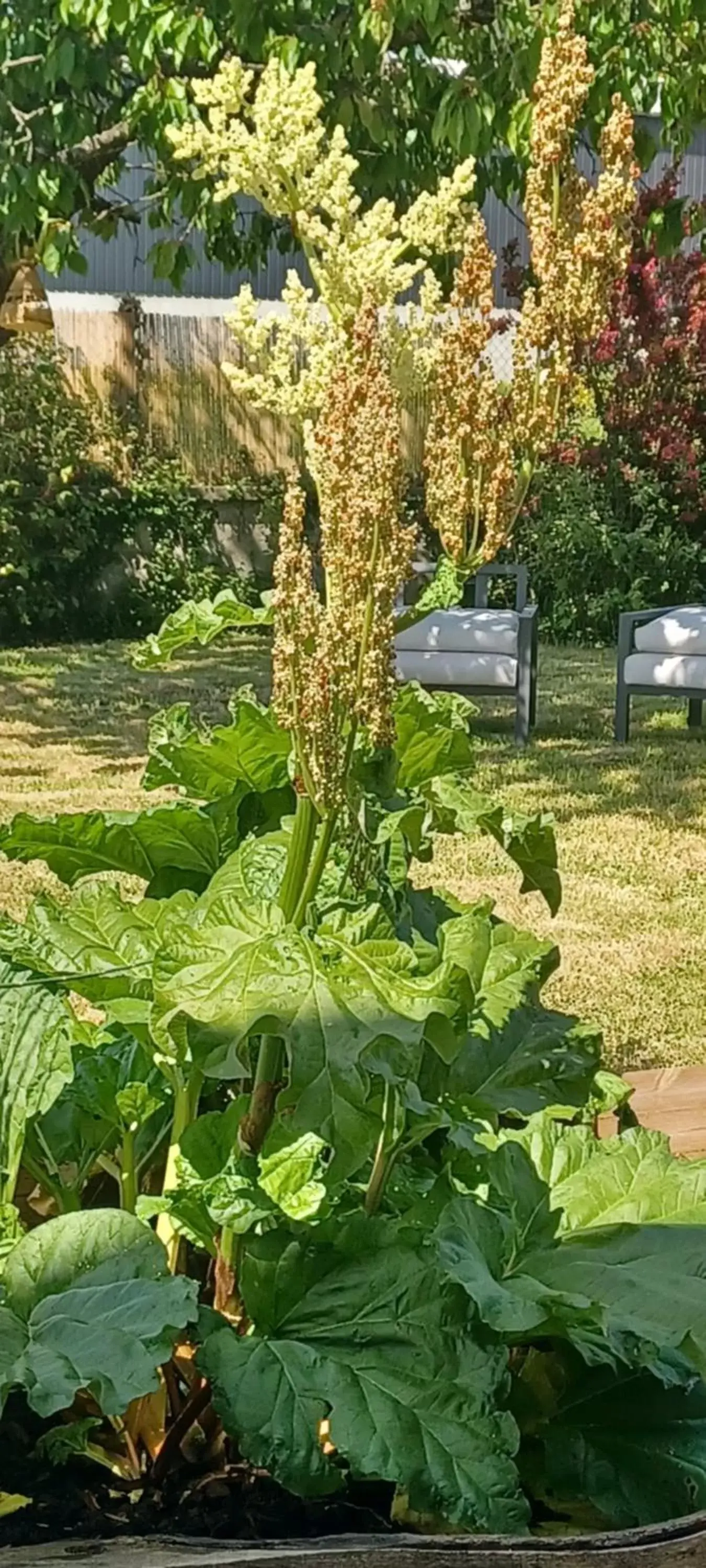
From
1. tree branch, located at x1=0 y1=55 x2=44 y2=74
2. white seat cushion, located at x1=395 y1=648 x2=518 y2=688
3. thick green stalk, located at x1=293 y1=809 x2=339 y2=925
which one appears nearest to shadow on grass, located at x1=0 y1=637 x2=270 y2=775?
white seat cushion, located at x1=395 y1=648 x2=518 y2=688

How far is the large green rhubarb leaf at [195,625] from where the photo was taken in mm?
1747

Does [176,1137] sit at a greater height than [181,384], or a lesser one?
lesser

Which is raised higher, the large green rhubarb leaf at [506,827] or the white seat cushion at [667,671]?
the large green rhubarb leaf at [506,827]

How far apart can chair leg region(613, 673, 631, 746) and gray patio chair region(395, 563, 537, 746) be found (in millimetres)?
363

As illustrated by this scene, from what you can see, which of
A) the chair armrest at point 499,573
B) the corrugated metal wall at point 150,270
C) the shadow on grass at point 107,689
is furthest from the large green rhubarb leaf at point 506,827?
the corrugated metal wall at point 150,270

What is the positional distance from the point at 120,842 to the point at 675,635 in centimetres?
581

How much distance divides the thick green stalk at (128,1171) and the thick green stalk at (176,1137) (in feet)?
0.11

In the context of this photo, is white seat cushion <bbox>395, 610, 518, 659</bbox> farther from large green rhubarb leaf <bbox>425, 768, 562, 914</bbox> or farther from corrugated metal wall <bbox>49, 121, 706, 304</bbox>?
corrugated metal wall <bbox>49, 121, 706, 304</bbox>

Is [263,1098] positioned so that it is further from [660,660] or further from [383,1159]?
[660,660]

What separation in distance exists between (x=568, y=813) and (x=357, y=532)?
185 inches

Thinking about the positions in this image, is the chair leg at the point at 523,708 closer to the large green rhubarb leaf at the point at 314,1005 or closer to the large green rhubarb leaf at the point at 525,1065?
the large green rhubarb leaf at the point at 525,1065

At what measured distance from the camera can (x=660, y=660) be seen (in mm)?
7430

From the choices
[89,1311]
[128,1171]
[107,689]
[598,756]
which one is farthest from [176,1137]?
[107,689]

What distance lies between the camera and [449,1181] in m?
1.55
